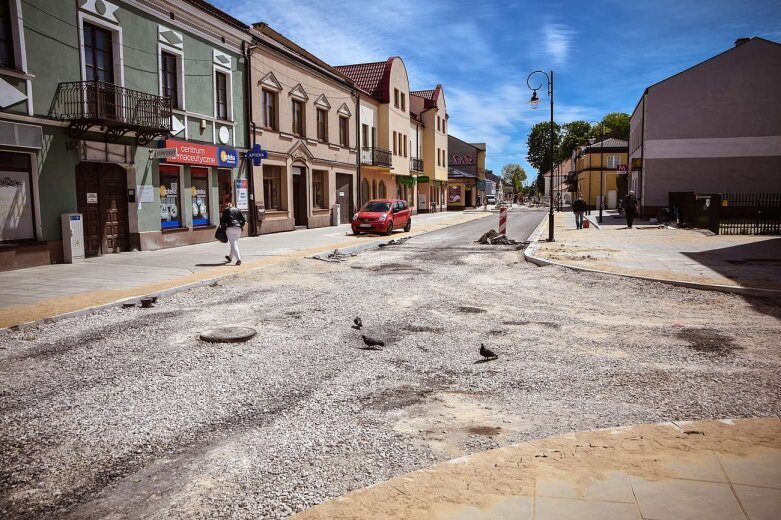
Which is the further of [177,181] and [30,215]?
[177,181]

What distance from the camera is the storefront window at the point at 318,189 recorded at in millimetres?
27698

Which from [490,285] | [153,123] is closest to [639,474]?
[490,285]

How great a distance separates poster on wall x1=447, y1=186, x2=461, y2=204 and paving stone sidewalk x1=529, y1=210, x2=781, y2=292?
1789 inches

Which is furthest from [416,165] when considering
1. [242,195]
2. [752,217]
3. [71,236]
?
[71,236]

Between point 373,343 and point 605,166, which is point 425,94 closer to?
point 605,166

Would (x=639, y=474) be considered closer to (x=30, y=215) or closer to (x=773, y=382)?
(x=773, y=382)

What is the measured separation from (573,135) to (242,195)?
273ft

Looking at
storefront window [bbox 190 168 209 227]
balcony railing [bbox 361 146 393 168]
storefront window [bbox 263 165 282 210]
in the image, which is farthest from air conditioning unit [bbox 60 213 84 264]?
balcony railing [bbox 361 146 393 168]

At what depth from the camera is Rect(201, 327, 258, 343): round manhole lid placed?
6.38 m

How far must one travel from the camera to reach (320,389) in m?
4.76

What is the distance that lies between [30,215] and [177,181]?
543 centimetres

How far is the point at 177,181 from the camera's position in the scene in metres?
17.8

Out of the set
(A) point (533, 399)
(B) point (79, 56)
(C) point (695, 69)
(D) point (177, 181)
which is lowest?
(A) point (533, 399)

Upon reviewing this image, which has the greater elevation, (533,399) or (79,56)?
(79,56)
